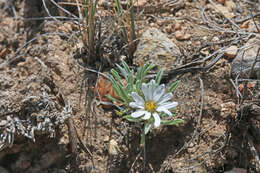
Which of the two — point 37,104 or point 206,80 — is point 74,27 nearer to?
point 37,104

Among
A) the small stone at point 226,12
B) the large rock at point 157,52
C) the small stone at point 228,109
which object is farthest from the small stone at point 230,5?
the small stone at point 228,109

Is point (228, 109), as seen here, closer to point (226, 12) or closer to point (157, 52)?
point (157, 52)

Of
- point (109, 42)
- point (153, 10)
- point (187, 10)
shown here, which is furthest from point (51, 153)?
point (187, 10)

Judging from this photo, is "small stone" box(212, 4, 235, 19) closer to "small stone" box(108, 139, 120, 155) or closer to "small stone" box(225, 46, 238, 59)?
"small stone" box(225, 46, 238, 59)

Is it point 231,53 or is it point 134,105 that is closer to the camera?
point 134,105

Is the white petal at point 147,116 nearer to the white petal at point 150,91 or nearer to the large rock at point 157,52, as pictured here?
the white petal at point 150,91

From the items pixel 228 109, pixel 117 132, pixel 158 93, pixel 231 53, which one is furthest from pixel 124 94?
pixel 231 53
